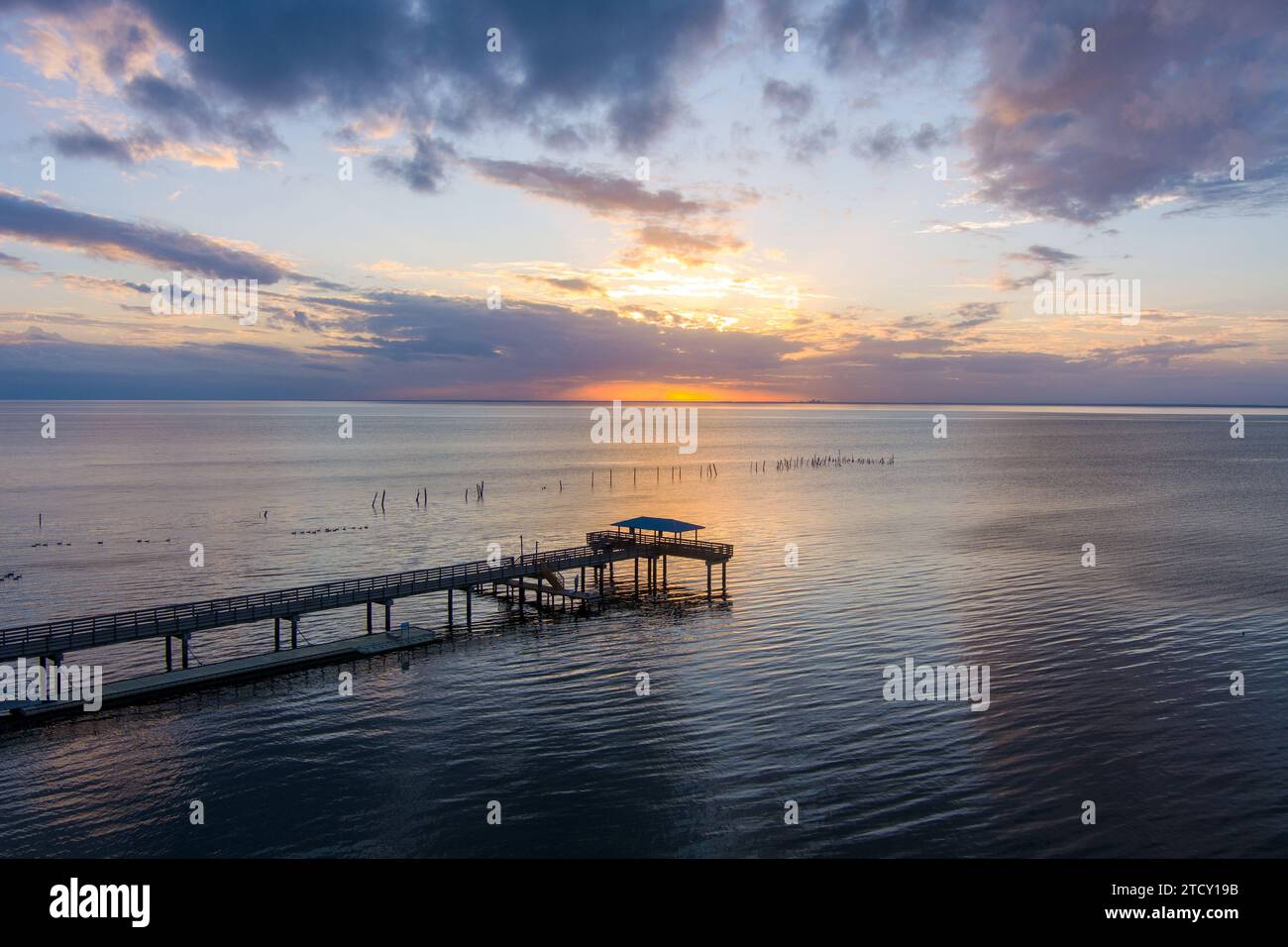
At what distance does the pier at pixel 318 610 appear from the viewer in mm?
36375

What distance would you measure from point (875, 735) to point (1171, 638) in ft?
76.3

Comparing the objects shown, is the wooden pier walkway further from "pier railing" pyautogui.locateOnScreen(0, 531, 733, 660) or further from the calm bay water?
the calm bay water

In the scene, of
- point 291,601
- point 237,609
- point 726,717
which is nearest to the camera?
point 726,717

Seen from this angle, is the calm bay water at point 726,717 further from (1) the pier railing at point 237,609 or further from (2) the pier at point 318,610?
(1) the pier railing at point 237,609

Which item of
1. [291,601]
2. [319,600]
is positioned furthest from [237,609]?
[319,600]

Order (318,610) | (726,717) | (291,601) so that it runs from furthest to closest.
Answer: (318,610)
(291,601)
(726,717)

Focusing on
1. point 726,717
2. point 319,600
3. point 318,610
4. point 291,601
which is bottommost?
point 726,717

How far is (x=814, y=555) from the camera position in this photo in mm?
69375

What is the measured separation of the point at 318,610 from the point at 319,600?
2301 millimetres

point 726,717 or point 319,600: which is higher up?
point 319,600

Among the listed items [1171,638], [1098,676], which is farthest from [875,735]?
[1171,638]

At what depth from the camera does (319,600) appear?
147ft

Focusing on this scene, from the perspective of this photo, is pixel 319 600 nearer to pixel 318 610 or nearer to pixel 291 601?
pixel 291 601

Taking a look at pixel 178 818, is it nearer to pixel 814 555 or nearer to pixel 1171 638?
pixel 1171 638
